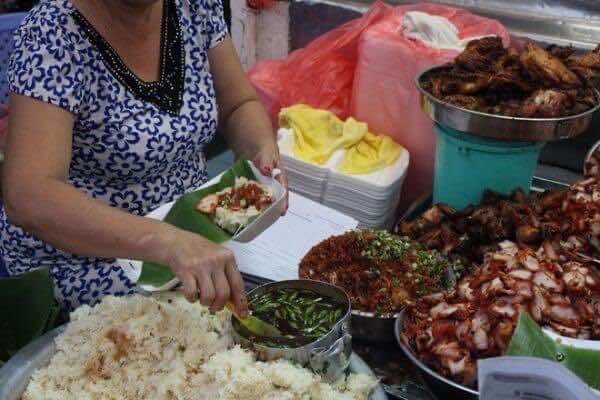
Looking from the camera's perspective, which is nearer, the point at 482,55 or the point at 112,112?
the point at 112,112

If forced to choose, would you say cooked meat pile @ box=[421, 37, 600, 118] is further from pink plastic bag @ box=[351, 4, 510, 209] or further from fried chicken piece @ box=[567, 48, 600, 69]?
pink plastic bag @ box=[351, 4, 510, 209]

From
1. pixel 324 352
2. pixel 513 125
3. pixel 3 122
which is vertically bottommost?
pixel 3 122

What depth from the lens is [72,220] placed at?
1.60 metres

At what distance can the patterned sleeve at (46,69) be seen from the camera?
1.81 metres

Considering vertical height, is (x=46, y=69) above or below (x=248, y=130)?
above

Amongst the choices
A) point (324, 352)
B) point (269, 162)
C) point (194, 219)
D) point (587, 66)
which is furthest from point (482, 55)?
point (324, 352)

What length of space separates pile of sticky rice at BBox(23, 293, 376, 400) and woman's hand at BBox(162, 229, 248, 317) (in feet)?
0.40

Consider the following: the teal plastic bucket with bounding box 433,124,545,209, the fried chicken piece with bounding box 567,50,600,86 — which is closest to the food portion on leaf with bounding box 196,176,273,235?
the teal plastic bucket with bounding box 433,124,545,209

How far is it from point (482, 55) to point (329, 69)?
126 centimetres

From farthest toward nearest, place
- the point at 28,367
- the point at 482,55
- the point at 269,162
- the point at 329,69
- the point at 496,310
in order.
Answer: the point at 329,69 → the point at 482,55 → the point at 269,162 → the point at 496,310 → the point at 28,367

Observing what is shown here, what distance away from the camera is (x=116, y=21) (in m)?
2.04

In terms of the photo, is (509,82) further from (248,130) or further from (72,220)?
(72,220)

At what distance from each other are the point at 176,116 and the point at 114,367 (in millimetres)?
1062

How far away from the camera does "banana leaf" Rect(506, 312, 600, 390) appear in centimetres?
131
